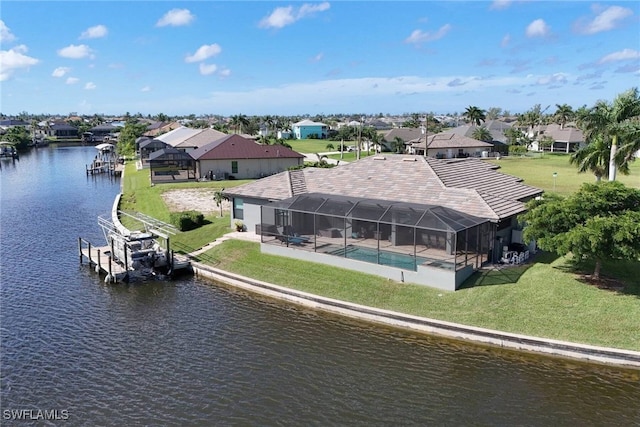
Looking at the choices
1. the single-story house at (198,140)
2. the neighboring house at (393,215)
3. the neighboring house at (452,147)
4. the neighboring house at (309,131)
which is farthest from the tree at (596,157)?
the neighboring house at (309,131)

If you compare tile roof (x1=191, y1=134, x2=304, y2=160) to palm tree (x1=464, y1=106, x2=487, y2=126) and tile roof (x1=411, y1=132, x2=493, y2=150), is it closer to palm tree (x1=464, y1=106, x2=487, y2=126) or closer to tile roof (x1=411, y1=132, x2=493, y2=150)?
tile roof (x1=411, y1=132, x2=493, y2=150)

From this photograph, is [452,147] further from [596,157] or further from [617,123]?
[617,123]

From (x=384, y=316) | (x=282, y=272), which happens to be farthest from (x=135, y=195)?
(x=384, y=316)

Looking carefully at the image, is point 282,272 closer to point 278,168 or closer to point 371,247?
point 371,247

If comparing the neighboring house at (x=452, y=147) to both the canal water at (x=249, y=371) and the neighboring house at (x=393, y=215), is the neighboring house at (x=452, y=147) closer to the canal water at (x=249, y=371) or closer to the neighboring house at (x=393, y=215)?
the neighboring house at (x=393, y=215)

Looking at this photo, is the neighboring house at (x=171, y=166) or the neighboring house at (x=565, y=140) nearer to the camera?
→ the neighboring house at (x=171, y=166)

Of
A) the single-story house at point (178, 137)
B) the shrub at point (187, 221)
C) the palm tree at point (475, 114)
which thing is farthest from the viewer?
the palm tree at point (475, 114)

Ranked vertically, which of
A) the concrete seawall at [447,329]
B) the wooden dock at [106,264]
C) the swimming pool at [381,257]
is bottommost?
the concrete seawall at [447,329]

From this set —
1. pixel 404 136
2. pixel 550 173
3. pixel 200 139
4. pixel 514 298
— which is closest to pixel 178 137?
pixel 200 139
